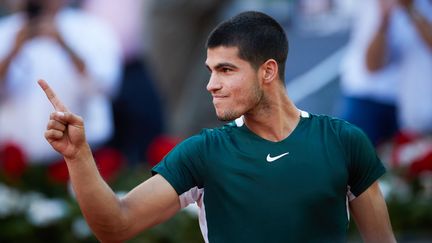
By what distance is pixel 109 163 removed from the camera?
833 cm

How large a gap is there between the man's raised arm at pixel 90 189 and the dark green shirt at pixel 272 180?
0.20 metres

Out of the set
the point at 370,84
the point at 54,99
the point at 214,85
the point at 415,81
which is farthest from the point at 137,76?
the point at 54,99

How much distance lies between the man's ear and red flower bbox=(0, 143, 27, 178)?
14.4 ft

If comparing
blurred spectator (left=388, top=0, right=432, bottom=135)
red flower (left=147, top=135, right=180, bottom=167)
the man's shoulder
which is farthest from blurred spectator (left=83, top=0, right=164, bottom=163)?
the man's shoulder

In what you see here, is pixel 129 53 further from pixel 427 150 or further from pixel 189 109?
pixel 427 150

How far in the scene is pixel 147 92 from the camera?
9.25 m

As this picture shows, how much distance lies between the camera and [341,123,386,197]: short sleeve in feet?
13.4

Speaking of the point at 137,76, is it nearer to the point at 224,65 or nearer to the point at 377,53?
the point at 377,53

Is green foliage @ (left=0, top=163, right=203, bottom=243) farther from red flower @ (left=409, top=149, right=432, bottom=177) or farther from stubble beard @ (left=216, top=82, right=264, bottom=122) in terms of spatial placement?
stubble beard @ (left=216, top=82, right=264, bottom=122)

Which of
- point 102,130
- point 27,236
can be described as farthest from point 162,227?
point 102,130

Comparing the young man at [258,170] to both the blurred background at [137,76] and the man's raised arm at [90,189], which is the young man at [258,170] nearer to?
the man's raised arm at [90,189]

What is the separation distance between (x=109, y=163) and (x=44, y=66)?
3.73 feet

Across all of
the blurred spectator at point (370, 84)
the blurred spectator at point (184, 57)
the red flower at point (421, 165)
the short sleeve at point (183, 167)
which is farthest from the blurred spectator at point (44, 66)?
the short sleeve at point (183, 167)

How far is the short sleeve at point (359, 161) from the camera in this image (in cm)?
410
